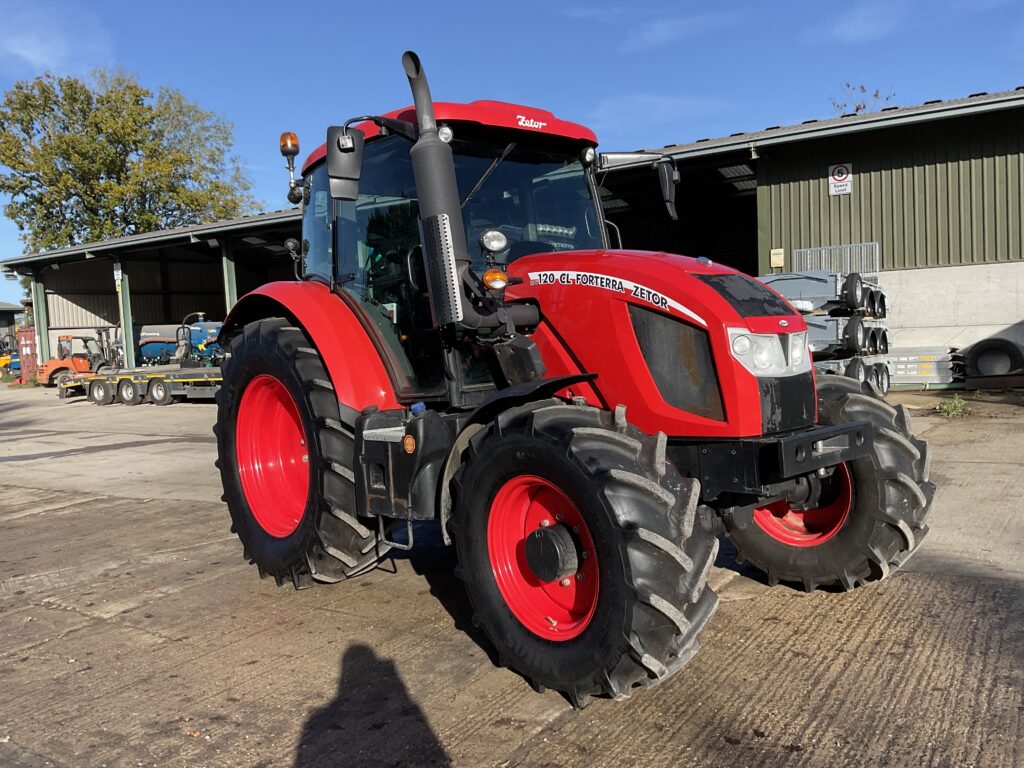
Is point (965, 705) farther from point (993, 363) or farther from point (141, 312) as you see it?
point (141, 312)

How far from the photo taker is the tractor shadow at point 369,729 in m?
2.75

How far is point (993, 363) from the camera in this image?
1385 centimetres

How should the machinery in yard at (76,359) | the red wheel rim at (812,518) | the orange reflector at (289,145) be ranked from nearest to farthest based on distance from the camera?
the red wheel rim at (812,518) < the orange reflector at (289,145) < the machinery in yard at (76,359)

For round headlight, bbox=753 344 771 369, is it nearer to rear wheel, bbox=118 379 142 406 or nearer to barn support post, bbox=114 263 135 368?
rear wheel, bbox=118 379 142 406

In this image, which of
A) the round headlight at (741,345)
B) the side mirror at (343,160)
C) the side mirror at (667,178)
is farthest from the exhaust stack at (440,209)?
the side mirror at (667,178)

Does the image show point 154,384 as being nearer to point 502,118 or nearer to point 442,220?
point 502,118

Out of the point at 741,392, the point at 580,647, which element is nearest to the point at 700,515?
the point at 741,392

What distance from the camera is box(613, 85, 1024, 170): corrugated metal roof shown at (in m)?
12.9

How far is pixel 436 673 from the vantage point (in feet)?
11.1

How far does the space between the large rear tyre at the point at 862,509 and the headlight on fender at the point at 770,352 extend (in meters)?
0.49

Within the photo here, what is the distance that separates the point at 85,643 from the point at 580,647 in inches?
97.7

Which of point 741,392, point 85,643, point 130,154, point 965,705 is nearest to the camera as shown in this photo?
point 965,705

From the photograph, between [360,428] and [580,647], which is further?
[360,428]

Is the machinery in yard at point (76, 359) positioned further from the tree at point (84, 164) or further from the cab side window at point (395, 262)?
the cab side window at point (395, 262)
